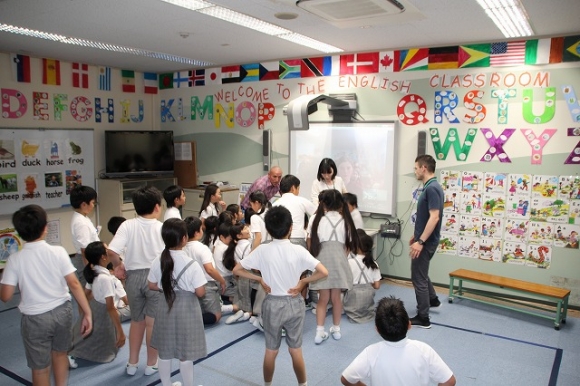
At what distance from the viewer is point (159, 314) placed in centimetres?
277

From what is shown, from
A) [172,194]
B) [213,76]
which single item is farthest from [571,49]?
[213,76]

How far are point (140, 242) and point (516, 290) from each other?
11.4 ft

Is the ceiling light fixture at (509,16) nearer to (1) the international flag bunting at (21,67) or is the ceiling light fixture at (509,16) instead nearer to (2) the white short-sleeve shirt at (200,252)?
(2) the white short-sleeve shirt at (200,252)

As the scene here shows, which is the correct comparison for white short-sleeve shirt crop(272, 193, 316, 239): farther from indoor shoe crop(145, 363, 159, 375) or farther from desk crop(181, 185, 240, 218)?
desk crop(181, 185, 240, 218)

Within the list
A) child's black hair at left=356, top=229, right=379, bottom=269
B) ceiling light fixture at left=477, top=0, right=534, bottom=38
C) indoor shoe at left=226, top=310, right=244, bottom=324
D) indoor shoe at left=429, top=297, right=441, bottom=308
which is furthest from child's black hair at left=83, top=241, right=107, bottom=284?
ceiling light fixture at left=477, top=0, right=534, bottom=38

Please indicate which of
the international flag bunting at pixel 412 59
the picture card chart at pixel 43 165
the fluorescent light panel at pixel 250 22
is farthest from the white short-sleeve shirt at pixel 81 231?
the international flag bunting at pixel 412 59

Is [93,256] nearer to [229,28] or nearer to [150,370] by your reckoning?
[150,370]

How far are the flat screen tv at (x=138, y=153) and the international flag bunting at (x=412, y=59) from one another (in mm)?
3713

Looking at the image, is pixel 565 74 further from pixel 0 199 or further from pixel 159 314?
pixel 0 199

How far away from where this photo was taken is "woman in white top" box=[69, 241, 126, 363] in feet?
10.7

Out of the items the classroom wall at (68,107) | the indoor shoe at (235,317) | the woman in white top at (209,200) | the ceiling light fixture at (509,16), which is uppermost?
the ceiling light fixture at (509,16)

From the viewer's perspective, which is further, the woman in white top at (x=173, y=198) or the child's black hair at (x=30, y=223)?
the woman in white top at (x=173, y=198)

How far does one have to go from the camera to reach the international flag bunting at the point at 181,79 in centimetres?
731

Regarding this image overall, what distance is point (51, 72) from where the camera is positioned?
20.5ft
